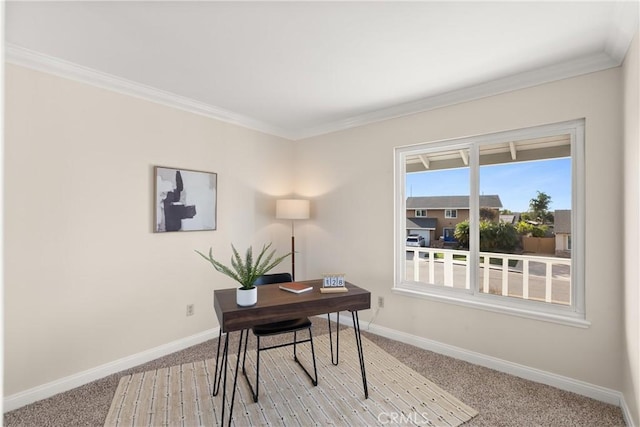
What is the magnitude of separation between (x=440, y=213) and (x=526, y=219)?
744 millimetres

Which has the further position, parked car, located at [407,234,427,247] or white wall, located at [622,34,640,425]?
parked car, located at [407,234,427,247]

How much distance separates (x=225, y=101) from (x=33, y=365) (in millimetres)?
2625

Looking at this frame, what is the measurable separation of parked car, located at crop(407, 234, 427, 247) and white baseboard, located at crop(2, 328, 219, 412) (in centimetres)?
234

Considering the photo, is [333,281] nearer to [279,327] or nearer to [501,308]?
[279,327]

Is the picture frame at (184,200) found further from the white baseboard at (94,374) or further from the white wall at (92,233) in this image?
the white baseboard at (94,374)

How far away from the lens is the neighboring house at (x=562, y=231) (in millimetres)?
2576

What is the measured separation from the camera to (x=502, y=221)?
114 inches

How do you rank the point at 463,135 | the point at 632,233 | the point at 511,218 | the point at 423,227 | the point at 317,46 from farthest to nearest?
the point at 423,227, the point at 463,135, the point at 511,218, the point at 317,46, the point at 632,233

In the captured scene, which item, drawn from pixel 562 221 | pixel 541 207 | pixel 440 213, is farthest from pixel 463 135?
pixel 562 221

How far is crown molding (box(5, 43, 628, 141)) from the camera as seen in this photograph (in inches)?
90.8

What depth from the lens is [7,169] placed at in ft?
7.30

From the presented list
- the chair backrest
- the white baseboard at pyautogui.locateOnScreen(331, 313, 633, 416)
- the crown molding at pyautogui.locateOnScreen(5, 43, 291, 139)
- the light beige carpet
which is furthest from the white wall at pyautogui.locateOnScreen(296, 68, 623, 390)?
the crown molding at pyautogui.locateOnScreen(5, 43, 291, 139)

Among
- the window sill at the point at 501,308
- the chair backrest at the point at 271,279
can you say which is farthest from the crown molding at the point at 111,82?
the window sill at the point at 501,308

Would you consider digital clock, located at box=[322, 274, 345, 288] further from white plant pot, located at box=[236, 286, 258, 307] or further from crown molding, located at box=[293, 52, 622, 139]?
crown molding, located at box=[293, 52, 622, 139]
